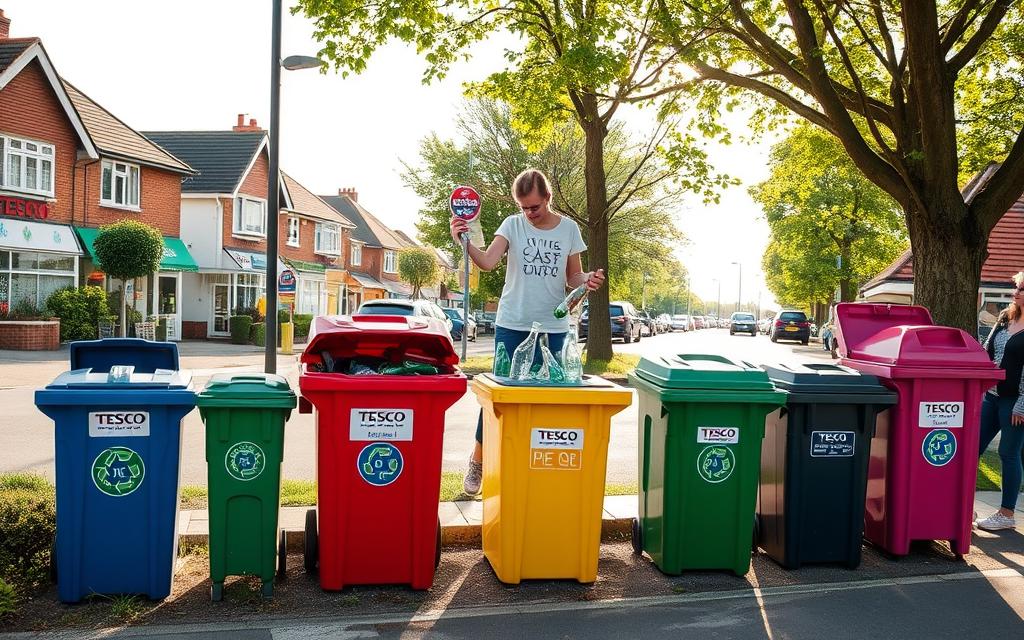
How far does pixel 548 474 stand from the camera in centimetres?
428

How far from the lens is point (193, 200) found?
108 feet

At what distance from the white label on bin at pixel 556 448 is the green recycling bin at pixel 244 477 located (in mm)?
1191

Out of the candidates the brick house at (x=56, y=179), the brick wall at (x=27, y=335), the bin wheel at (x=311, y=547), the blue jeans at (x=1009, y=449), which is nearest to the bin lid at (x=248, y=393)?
the bin wheel at (x=311, y=547)

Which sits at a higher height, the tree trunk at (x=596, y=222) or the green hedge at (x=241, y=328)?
the tree trunk at (x=596, y=222)

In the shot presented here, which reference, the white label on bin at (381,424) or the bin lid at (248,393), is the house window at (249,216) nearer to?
the bin lid at (248,393)

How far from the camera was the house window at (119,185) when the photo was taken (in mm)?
26047

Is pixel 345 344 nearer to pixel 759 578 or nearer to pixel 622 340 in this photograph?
pixel 759 578

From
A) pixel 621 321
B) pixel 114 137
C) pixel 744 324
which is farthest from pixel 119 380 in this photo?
pixel 744 324

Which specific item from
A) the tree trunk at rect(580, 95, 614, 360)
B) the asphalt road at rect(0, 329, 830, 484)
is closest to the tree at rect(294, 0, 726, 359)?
the tree trunk at rect(580, 95, 614, 360)

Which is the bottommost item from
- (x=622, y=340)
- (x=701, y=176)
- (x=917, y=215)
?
(x=622, y=340)

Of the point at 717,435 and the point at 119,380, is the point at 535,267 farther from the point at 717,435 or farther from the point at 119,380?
the point at 119,380

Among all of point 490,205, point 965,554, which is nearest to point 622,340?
point 490,205

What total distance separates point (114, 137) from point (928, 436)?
27.3 metres

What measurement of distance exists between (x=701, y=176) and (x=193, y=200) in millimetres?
22942
